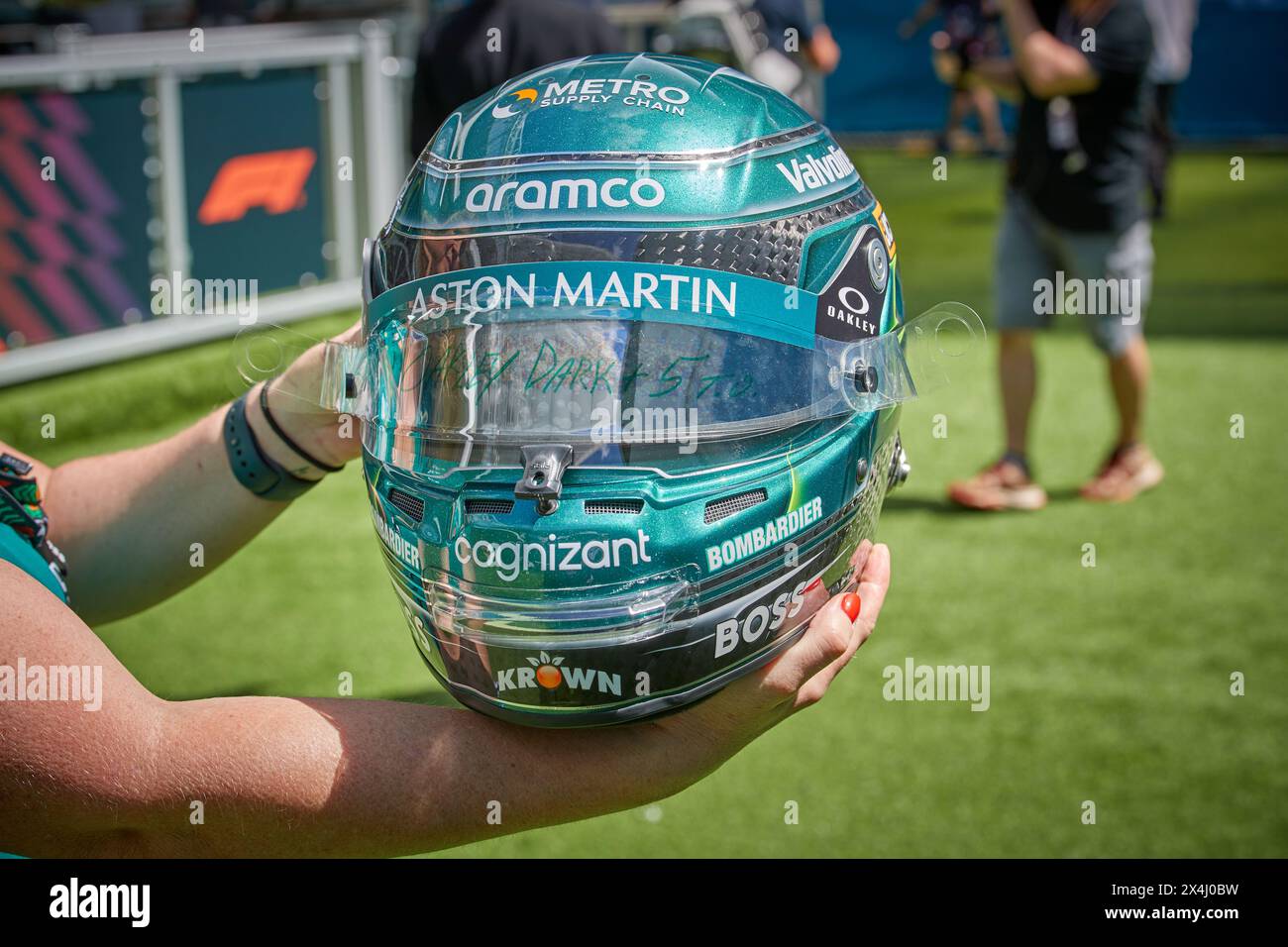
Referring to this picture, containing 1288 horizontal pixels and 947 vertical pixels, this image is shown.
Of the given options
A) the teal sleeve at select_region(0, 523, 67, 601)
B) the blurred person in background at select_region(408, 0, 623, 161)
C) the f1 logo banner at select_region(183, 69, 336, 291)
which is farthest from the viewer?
the f1 logo banner at select_region(183, 69, 336, 291)

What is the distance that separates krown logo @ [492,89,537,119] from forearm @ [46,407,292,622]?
2.11ft

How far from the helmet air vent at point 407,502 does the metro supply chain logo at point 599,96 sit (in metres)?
0.39

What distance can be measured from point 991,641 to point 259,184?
4.45 meters

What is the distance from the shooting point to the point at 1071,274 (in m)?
5.44

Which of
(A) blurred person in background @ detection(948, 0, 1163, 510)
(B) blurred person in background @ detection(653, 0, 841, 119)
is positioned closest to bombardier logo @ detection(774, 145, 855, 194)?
(A) blurred person in background @ detection(948, 0, 1163, 510)

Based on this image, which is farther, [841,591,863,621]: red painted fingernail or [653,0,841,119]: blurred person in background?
[653,0,841,119]: blurred person in background

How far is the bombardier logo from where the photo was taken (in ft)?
4.40

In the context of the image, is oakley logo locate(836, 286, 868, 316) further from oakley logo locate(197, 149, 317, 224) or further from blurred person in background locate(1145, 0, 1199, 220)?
blurred person in background locate(1145, 0, 1199, 220)

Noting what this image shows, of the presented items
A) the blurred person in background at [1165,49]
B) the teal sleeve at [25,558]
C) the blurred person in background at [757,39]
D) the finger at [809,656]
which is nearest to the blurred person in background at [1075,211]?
the blurred person in background at [757,39]

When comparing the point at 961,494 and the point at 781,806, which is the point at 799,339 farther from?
the point at 961,494

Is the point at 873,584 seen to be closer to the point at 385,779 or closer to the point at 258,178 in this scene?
the point at 385,779

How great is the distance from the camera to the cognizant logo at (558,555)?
1.19m

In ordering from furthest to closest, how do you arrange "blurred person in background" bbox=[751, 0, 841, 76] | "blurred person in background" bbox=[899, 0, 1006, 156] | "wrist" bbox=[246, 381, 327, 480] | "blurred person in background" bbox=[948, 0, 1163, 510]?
"blurred person in background" bbox=[899, 0, 1006, 156] → "blurred person in background" bbox=[751, 0, 841, 76] → "blurred person in background" bbox=[948, 0, 1163, 510] → "wrist" bbox=[246, 381, 327, 480]

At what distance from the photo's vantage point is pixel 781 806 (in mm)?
3342
